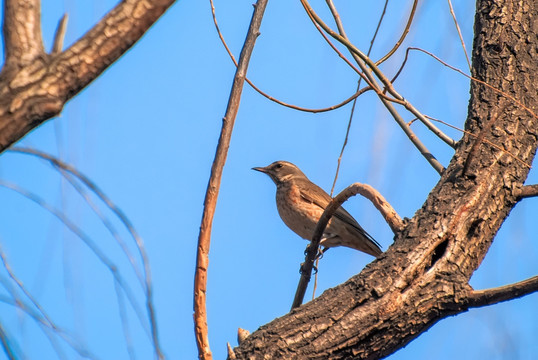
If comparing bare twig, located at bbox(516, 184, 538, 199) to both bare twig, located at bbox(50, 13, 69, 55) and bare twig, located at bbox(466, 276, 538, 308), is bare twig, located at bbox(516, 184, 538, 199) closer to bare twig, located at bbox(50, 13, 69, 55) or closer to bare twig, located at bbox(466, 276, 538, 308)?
bare twig, located at bbox(466, 276, 538, 308)

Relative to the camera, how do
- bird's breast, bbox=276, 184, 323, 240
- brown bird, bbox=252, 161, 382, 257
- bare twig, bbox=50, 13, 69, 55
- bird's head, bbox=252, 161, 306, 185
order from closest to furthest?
bare twig, bbox=50, 13, 69, 55
brown bird, bbox=252, 161, 382, 257
bird's breast, bbox=276, 184, 323, 240
bird's head, bbox=252, 161, 306, 185

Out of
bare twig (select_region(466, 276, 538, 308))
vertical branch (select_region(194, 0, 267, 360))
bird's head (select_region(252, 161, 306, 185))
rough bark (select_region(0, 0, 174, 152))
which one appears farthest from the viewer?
bird's head (select_region(252, 161, 306, 185))

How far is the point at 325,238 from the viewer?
878cm

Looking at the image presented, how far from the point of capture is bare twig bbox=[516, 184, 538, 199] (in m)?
4.05

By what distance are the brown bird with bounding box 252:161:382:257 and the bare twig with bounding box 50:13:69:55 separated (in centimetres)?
597

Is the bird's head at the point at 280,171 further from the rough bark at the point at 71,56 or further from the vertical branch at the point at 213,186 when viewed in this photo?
the rough bark at the point at 71,56

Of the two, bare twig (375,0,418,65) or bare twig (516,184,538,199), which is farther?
bare twig (375,0,418,65)

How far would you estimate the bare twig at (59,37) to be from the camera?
8.53ft

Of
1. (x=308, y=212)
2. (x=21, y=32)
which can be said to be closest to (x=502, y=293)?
(x=21, y=32)

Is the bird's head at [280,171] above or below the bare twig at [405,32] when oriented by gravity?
above

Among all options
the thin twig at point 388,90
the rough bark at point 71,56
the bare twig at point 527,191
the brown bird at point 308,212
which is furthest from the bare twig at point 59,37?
the brown bird at point 308,212

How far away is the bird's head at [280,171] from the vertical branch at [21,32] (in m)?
7.82

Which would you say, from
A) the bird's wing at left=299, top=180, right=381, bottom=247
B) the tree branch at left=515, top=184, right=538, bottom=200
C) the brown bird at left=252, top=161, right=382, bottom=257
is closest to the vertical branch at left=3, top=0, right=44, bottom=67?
the tree branch at left=515, top=184, right=538, bottom=200

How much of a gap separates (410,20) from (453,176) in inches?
57.0
